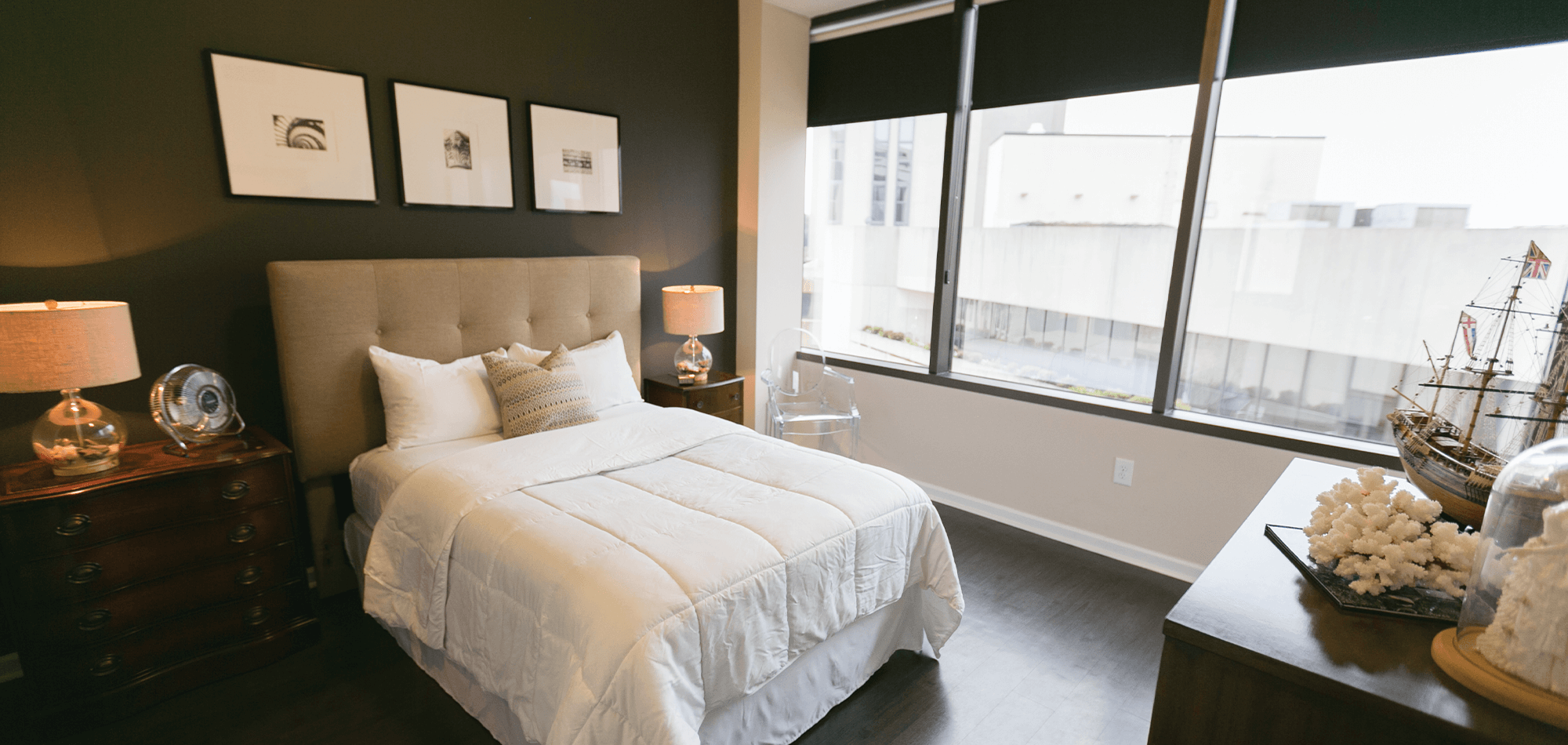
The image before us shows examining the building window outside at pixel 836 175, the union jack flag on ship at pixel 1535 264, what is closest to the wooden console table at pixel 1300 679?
the union jack flag on ship at pixel 1535 264

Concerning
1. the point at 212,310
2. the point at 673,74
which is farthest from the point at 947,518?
the point at 212,310

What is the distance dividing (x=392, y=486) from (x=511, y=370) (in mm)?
620

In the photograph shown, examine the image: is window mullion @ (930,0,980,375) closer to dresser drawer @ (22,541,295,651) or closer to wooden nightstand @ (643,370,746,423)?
wooden nightstand @ (643,370,746,423)

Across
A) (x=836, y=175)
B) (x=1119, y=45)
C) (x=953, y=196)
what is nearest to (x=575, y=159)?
(x=836, y=175)

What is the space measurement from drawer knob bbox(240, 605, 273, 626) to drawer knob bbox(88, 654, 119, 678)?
0.30 meters

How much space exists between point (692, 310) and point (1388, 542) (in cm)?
286

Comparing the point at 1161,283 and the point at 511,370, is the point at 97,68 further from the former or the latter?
the point at 1161,283

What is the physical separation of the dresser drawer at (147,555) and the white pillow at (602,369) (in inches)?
41.6

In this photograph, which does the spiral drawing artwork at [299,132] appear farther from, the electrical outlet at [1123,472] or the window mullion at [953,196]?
the electrical outlet at [1123,472]

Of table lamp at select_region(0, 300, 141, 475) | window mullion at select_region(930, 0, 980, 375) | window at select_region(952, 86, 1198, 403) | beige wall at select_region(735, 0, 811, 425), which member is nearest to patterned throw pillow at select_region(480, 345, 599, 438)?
table lamp at select_region(0, 300, 141, 475)

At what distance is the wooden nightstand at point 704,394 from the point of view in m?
3.56

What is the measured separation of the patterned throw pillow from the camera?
2.62m

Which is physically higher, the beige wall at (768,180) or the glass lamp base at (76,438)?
the beige wall at (768,180)

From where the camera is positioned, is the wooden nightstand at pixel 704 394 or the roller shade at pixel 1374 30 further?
the wooden nightstand at pixel 704 394
